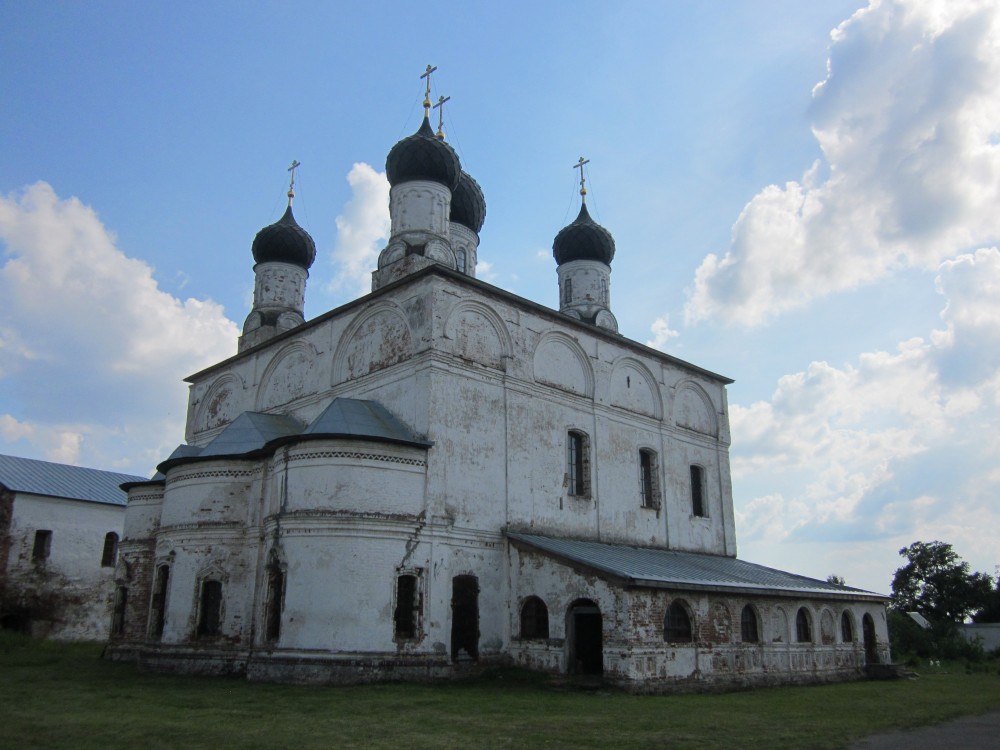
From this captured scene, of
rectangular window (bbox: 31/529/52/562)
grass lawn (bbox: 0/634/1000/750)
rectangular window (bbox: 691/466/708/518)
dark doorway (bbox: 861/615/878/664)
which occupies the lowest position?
grass lawn (bbox: 0/634/1000/750)

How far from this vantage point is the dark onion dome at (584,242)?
79.5ft

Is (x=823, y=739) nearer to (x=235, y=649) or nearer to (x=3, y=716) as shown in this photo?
(x=3, y=716)

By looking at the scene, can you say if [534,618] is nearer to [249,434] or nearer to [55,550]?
[249,434]

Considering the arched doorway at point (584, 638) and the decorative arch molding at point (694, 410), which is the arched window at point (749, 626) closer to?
the arched doorway at point (584, 638)

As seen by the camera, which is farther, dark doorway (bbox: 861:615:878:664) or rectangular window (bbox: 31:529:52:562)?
rectangular window (bbox: 31:529:52:562)

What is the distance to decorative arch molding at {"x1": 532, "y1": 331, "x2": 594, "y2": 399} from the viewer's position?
1794 centimetres

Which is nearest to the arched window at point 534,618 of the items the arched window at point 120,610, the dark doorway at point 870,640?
the dark doorway at point 870,640

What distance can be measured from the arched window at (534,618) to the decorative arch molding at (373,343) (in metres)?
5.11

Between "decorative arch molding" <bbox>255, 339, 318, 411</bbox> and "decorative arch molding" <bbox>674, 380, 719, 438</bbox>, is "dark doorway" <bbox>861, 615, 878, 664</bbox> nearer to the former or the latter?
"decorative arch molding" <bbox>674, 380, 719, 438</bbox>

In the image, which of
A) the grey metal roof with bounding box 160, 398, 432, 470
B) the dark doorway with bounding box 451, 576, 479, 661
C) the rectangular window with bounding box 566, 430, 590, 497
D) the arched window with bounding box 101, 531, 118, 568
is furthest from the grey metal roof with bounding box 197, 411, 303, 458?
the arched window with bounding box 101, 531, 118, 568

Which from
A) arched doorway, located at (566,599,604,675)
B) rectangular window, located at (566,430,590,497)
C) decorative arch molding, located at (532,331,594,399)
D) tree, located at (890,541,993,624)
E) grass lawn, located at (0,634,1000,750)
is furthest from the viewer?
tree, located at (890,541,993,624)

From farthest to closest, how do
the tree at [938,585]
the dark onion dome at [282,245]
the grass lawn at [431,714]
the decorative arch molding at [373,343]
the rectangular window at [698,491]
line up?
1. the tree at [938,585]
2. the dark onion dome at [282,245]
3. the rectangular window at [698,491]
4. the decorative arch molding at [373,343]
5. the grass lawn at [431,714]

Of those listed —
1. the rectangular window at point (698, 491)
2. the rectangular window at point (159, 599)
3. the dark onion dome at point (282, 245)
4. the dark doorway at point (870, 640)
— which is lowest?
the dark doorway at point (870, 640)

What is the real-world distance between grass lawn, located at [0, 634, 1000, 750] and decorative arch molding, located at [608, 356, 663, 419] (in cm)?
708
